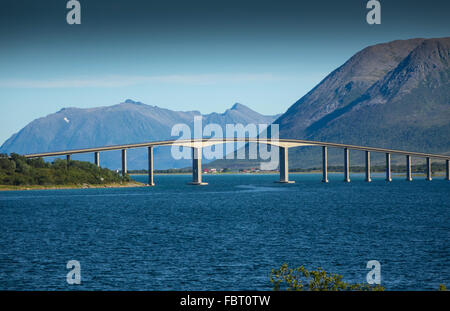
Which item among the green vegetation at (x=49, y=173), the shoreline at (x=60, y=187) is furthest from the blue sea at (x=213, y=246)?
the green vegetation at (x=49, y=173)

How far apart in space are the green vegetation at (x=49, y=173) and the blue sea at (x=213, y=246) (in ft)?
199

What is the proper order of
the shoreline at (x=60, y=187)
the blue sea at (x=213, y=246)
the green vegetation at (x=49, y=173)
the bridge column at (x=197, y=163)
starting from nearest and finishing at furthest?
the blue sea at (x=213, y=246) < the shoreline at (x=60, y=187) < the green vegetation at (x=49, y=173) < the bridge column at (x=197, y=163)

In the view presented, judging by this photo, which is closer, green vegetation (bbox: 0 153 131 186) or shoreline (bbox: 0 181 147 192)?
shoreline (bbox: 0 181 147 192)

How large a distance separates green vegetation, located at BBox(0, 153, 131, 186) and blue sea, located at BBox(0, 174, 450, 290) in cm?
6068

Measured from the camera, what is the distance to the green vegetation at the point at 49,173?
150m

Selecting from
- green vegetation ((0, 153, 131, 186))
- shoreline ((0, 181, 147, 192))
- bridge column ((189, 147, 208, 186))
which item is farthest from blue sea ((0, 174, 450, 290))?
bridge column ((189, 147, 208, 186))

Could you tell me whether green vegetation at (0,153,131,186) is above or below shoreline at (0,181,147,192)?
above

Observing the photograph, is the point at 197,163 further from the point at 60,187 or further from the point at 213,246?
the point at 213,246

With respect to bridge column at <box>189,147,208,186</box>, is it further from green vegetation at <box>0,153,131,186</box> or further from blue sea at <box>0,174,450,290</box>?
blue sea at <box>0,174,450,290</box>

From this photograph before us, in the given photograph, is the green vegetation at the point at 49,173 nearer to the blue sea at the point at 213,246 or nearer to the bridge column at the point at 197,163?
the bridge column at the point at 197,163

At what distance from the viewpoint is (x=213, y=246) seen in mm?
49875

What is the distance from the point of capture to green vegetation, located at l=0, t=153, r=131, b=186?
491ft

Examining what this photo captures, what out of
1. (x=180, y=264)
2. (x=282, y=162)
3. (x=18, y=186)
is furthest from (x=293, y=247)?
(x=282, y=162)
